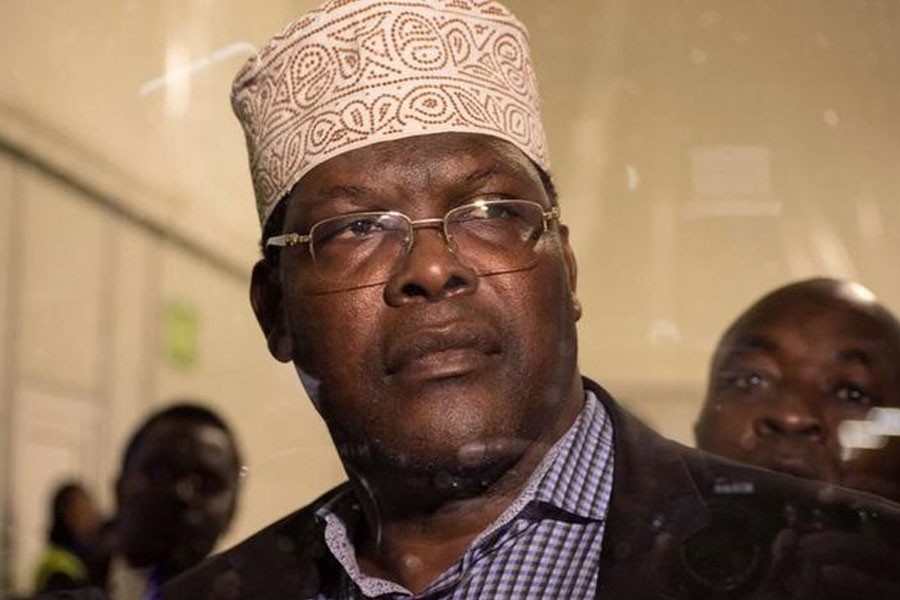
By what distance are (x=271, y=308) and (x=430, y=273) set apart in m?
0.15

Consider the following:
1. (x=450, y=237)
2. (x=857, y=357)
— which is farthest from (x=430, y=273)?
(x=857, y=357)

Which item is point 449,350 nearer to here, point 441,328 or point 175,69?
point 441,328

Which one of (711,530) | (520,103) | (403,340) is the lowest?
(711,530)

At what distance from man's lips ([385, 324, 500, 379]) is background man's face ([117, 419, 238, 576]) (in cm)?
20

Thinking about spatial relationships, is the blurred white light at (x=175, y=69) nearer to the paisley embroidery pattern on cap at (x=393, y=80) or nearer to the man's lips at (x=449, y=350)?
the paisley embroidery pattern on cap at (x=393, y=80)

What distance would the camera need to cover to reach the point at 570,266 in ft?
2.66

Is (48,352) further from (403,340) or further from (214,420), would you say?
(403,340)

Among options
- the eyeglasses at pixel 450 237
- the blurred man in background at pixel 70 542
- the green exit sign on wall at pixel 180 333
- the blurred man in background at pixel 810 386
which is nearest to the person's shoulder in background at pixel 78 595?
the blurred man in background at pixel 70 542

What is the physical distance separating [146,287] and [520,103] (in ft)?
0.99

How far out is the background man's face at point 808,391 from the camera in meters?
0.76

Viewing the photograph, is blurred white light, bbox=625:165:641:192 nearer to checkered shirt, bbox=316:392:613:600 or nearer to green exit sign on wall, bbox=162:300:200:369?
checkered shirt, bbox=316:392:613:600

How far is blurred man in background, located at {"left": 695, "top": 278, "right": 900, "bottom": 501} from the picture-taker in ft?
2.50

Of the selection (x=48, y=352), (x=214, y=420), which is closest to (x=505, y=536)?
(x=214, y=420)

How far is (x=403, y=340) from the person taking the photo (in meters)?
0.77
